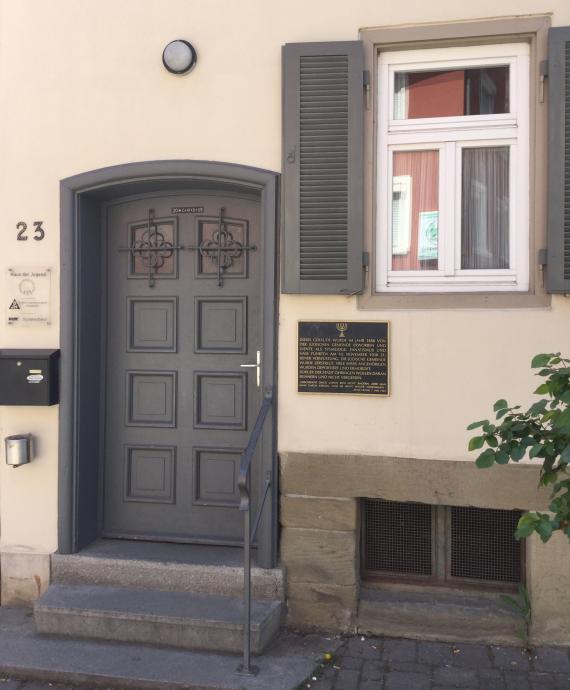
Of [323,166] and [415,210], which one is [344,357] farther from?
[323,166]

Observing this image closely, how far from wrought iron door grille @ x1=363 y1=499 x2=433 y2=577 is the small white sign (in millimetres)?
2404

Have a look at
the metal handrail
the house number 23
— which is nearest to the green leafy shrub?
the metal handrail

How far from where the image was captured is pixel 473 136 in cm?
426

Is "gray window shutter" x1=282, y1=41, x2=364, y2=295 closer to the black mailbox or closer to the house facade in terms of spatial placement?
the house facade

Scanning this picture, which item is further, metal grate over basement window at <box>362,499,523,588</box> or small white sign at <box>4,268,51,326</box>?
small white sign at <box>4,268,51,326</box>

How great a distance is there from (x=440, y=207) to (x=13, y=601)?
3.69m

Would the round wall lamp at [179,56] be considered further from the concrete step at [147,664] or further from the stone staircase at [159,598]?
the concrete step at [147,664]

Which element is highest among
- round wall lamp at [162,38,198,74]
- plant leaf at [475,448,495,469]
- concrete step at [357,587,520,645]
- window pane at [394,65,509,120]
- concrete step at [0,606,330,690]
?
round wall lamp at [162,38,198,74]

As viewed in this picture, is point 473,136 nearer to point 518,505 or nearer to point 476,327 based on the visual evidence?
point 476,327

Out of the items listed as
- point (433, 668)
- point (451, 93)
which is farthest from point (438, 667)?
point (451, 93)

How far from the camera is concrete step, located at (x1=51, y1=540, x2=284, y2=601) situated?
14.1 ft

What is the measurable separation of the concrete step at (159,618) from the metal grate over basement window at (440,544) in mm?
753

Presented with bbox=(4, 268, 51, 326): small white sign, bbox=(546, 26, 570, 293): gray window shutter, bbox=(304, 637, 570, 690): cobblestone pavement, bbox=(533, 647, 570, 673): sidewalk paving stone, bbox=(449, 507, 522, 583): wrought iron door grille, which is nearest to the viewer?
bbox=(304, 637, 570, 690): cobblestone pavement

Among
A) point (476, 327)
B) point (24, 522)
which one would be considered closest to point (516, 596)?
point (476, 327)
